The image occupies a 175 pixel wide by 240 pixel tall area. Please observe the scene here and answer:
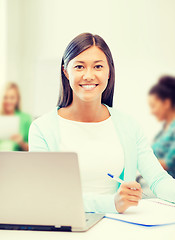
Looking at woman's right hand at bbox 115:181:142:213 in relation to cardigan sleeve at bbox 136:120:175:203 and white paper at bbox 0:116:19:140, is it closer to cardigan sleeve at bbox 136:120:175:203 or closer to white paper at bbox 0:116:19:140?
cardigan sleeve at bbox 136:120:175:203

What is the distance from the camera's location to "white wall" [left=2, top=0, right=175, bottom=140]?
5.53 m

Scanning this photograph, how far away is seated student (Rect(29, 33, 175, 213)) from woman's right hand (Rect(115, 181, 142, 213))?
0.33m

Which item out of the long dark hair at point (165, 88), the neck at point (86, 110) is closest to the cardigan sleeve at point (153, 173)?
the neck at point (86, 110)

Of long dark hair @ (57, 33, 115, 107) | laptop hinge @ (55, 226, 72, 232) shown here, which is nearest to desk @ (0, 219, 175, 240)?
laptop hinge @ (55, 226, 72, 232)

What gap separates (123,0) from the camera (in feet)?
18.8


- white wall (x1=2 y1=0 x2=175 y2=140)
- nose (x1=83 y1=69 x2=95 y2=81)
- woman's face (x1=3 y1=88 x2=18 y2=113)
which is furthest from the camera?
white wall (x1=2 y1=0 x2=175 y2=140)

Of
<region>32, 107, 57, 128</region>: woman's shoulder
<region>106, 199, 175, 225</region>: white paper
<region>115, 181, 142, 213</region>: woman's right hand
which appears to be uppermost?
<region>32, 107, 57, 128</region>: woman's shoulder

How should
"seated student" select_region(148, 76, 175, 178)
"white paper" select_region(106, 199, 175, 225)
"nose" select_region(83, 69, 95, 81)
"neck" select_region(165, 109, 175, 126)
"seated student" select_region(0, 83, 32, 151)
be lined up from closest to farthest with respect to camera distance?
"white paper" select_region(106, 199, 175, 225) → "nose" select_region(83, 69, 95, 81) → "seated student" select_region(148, 76, 175, 178) → "neck" select_region(165, 109, 175, 126) → "seated student" select_region(0, 83, 32, 151)

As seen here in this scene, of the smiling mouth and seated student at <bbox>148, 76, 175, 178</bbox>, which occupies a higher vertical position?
the smiling mouth

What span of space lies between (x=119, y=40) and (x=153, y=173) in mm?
4078

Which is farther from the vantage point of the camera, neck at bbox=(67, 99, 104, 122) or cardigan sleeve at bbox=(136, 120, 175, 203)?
neck at bbox=(67, 99, 104, 122)

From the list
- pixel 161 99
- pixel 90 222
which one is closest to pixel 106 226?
pixel 90 222

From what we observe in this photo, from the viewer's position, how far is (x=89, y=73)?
1869mm

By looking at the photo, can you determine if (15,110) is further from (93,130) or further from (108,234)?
(108,234)
